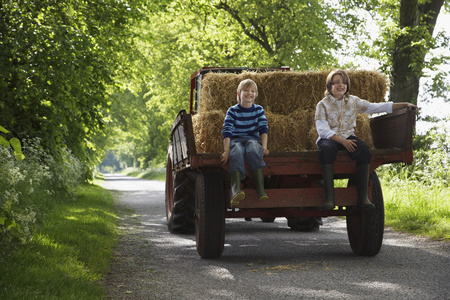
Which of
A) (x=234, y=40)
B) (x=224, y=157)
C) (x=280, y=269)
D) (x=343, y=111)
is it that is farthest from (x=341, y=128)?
(x=234, y=40)

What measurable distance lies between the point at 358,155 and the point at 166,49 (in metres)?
26.5

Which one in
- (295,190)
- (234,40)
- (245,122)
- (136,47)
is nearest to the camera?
(295,190)

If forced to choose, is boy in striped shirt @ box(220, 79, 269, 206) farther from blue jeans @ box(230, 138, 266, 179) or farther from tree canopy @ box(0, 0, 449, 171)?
tree canopy @ box(0, 0, 449, 171)

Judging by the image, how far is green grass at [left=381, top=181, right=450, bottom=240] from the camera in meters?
7.93

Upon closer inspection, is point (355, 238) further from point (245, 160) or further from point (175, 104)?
point (175, 104)

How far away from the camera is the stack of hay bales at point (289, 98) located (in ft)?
20.9

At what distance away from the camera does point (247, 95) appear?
6000 millimetres

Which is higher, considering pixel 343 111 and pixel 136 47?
pixel 136 47

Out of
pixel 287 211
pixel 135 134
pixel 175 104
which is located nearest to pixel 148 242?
pixel 287 211

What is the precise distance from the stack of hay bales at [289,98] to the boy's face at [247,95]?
414 millimetres

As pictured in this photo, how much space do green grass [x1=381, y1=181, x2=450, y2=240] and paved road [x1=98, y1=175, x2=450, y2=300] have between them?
0.38 m

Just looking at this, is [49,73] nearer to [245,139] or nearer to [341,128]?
[245,139]

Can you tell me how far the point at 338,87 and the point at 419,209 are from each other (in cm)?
406

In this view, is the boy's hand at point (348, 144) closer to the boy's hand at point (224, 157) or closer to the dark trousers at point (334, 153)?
the dark trousers at point (334, 153)
